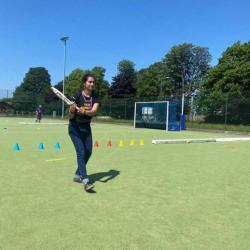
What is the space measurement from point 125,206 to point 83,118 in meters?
1.81

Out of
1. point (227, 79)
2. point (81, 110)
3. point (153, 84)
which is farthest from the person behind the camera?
point (153, 84)

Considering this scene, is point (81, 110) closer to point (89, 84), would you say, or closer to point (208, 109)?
point (89, 84)

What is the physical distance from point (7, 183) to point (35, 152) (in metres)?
4.44

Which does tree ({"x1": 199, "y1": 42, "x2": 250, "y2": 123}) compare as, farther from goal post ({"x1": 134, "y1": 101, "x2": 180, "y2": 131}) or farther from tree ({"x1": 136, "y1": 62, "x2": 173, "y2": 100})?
tree ({"x1": 136, "y1": 62, "x2": 173, "y2": 100})

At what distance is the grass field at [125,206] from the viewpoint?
403 centimetres

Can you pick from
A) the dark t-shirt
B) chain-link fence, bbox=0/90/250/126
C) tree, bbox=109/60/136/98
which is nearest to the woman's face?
the dark t-shirt

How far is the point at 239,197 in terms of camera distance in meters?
6.00

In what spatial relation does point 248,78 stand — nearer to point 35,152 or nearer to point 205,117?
point 205,117

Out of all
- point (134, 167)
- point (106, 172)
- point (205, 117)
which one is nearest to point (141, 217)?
point (106, 172)

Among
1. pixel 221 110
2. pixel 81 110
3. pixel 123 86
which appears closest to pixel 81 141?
pixel 81 110

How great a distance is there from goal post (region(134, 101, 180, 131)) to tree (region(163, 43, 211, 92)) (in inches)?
2142

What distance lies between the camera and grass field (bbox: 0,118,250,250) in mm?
4031

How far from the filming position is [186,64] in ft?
297

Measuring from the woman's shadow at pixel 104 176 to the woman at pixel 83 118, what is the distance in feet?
1.72
